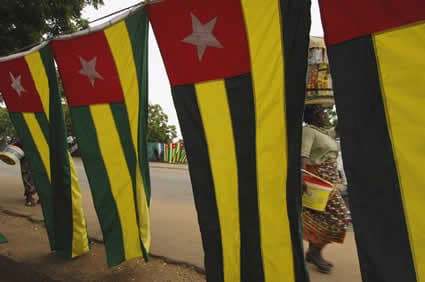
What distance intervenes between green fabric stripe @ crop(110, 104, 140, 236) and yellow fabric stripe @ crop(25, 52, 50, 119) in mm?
984

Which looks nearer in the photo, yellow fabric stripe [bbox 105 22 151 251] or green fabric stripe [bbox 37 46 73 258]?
yellow fabric stripe [bbox 105 22 151 251]

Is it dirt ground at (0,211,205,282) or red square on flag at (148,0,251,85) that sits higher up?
red square on flag at (148,0,251,85)

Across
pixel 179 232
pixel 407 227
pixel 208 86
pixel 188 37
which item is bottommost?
pixel 179 232

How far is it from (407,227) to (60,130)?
9.54ft

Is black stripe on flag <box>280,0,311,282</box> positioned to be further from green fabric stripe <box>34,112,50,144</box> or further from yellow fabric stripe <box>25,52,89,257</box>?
green fabric stripe <box>34,112,50,144</box>

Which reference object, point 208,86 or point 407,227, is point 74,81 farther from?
point 407,227

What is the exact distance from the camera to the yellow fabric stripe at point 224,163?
2016 millimetres

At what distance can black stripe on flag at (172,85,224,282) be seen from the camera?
2.14 m

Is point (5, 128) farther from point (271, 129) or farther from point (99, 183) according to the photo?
point (271, 129)

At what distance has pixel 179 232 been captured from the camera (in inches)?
174

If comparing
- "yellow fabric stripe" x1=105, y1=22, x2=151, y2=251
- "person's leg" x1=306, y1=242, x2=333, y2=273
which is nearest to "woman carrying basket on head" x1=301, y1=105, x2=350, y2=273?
"person's leg" x1=306, y1=242, x2=333, y2=273

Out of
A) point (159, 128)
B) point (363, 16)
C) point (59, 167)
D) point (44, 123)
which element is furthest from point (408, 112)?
point (159, 128)

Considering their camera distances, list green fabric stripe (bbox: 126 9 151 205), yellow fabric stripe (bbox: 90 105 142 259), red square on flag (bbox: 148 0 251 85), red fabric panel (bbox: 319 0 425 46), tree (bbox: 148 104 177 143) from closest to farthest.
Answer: red fabric panel (bbox: 319 0 425 46)
red square on flag (bbox: 148 0 251 85)
green fabric stripe (bbox: 126 9 151 205)
yellow fabric stripe (bbox: 90 105 142 259)
tree (bbox: 148 104 177 143)

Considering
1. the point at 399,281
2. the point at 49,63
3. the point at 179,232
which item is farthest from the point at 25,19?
the point at 399,281
